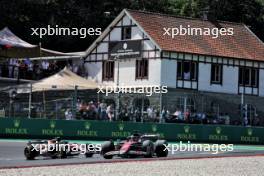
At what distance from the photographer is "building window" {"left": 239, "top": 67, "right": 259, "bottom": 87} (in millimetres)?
51031

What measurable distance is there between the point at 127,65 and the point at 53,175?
31558 millimetres

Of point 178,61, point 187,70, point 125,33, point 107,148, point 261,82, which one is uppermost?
point 125,33

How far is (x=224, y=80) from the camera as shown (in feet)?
164

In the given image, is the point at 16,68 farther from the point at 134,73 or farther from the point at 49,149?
the point at 49,149

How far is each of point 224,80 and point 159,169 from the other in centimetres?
3019

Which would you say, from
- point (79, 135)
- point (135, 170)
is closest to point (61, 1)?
point (79, 135)

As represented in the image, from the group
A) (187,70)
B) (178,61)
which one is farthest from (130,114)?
(187,70)

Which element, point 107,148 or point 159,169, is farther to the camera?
point 107,148

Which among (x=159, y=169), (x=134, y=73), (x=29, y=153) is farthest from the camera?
(x=134, y=73)

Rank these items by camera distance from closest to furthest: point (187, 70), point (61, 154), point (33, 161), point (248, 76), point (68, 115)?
point (33, 161) < point (61, 154) < point (68, 115) < point (187, 70) < point (248, 76)

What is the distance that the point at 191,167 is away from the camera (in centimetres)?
2156

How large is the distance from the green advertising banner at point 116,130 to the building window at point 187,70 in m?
9.71

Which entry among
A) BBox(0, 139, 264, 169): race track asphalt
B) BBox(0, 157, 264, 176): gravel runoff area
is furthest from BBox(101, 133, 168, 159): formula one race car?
BBox(0, 157, 264, 176): gravel runoff area

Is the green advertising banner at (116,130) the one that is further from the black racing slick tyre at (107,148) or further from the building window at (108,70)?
the building window at (108,70)
